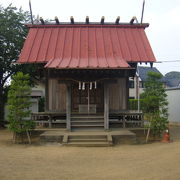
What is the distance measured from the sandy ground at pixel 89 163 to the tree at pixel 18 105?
1669 mm

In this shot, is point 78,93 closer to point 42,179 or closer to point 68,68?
point 68,68

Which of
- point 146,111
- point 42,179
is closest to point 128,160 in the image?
point 42,179

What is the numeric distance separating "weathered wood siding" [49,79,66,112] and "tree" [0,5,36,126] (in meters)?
4.93

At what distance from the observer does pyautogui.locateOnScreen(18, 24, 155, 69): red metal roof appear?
55.7 feet

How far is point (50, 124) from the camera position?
17.0 meters

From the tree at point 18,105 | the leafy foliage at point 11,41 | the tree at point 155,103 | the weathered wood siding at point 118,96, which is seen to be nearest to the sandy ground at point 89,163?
the tree at point 18,105

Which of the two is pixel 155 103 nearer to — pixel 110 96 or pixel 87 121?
pixel 110 96

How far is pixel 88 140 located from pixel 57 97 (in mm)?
4106

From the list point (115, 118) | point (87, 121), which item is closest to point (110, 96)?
point (115, 118)

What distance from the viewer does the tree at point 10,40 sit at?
881 inches

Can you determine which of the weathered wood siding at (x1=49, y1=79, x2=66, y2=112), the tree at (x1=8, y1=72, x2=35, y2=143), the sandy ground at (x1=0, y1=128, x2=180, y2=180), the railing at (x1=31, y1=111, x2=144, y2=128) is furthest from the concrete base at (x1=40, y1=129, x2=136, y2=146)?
the weathered wood siding at (x1=49, y1=79, x2=66, y2=112)

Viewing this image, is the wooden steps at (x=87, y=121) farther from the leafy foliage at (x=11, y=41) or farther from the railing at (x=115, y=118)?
the leafy foliage at (x=11, y=41)

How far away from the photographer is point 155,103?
49.9 feet

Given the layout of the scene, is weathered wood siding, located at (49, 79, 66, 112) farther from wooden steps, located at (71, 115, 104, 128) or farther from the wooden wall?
wooden steps, located at (71, 115, 104, 128)
